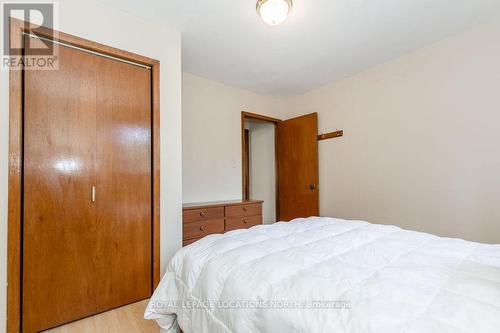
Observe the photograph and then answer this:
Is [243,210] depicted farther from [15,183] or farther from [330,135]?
[15,183]

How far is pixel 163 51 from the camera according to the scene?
2.14m

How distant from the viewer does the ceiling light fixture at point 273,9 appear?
5.69ft

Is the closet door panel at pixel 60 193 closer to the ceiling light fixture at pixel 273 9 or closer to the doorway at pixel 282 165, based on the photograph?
the ceiling light fixture at pixel 273 9

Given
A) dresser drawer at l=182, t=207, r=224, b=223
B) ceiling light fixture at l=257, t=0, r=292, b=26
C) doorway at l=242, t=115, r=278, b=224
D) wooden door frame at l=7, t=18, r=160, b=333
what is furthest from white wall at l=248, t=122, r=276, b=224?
wooden door frame at l=7, t=18, r=160, b=333

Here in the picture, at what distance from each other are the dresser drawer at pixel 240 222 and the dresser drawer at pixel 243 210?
0.16 feet

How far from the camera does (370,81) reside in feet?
9.75

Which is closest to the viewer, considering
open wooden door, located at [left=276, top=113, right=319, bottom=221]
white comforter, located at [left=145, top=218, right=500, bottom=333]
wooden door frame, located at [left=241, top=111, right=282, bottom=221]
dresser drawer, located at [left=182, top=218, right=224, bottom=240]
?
white comforter, located at [left=145, top=218, right=500, bottom=333]

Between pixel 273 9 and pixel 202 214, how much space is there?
2.04 meters

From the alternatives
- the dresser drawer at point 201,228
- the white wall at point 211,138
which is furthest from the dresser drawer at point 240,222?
Answer: the white wall at point 211,138

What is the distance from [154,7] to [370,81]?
8.23ft

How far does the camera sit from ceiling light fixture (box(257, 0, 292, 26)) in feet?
5.69

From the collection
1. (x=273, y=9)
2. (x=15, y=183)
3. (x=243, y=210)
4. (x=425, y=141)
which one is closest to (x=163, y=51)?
(x=273, y=9)

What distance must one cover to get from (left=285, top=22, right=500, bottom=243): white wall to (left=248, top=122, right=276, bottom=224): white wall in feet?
3.85

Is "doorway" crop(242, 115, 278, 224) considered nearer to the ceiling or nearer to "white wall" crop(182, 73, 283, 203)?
"white wall" crop(182, 73, 283, 203)
